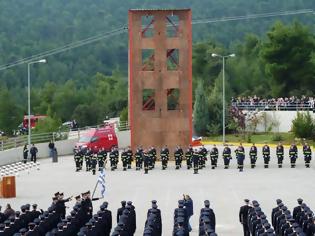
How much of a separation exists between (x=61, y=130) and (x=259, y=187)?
25.6 m

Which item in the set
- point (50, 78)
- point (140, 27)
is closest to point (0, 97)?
point (140, 27)

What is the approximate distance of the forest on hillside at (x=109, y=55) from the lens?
78250 millimetres

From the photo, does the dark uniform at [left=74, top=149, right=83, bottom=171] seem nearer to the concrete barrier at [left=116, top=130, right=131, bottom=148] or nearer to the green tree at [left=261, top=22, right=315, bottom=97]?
the concrete barrier at [left=116, top=130, right=131, bottom=148]

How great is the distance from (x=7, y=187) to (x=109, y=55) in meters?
118

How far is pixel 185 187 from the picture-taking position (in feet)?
122

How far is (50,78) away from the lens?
134 metres

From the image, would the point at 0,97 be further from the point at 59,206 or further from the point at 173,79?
the point at 59,206

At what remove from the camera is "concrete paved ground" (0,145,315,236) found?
102ft

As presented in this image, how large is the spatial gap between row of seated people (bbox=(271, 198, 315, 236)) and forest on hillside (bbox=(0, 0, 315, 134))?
4227 centimetres

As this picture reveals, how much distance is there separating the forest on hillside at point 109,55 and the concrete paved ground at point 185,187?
24467mm

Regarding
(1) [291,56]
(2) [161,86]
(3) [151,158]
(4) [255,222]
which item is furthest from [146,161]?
(1) [291,56]

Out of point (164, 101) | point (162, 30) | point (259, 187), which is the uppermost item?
point (162, 30)

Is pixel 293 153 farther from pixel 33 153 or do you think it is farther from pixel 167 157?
pixel 33 153

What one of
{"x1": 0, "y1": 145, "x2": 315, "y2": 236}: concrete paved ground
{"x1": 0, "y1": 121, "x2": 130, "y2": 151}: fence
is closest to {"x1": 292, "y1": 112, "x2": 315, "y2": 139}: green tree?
{"x1": 0, "y1": 121, "x2": 130, "y2": 151}: fence
